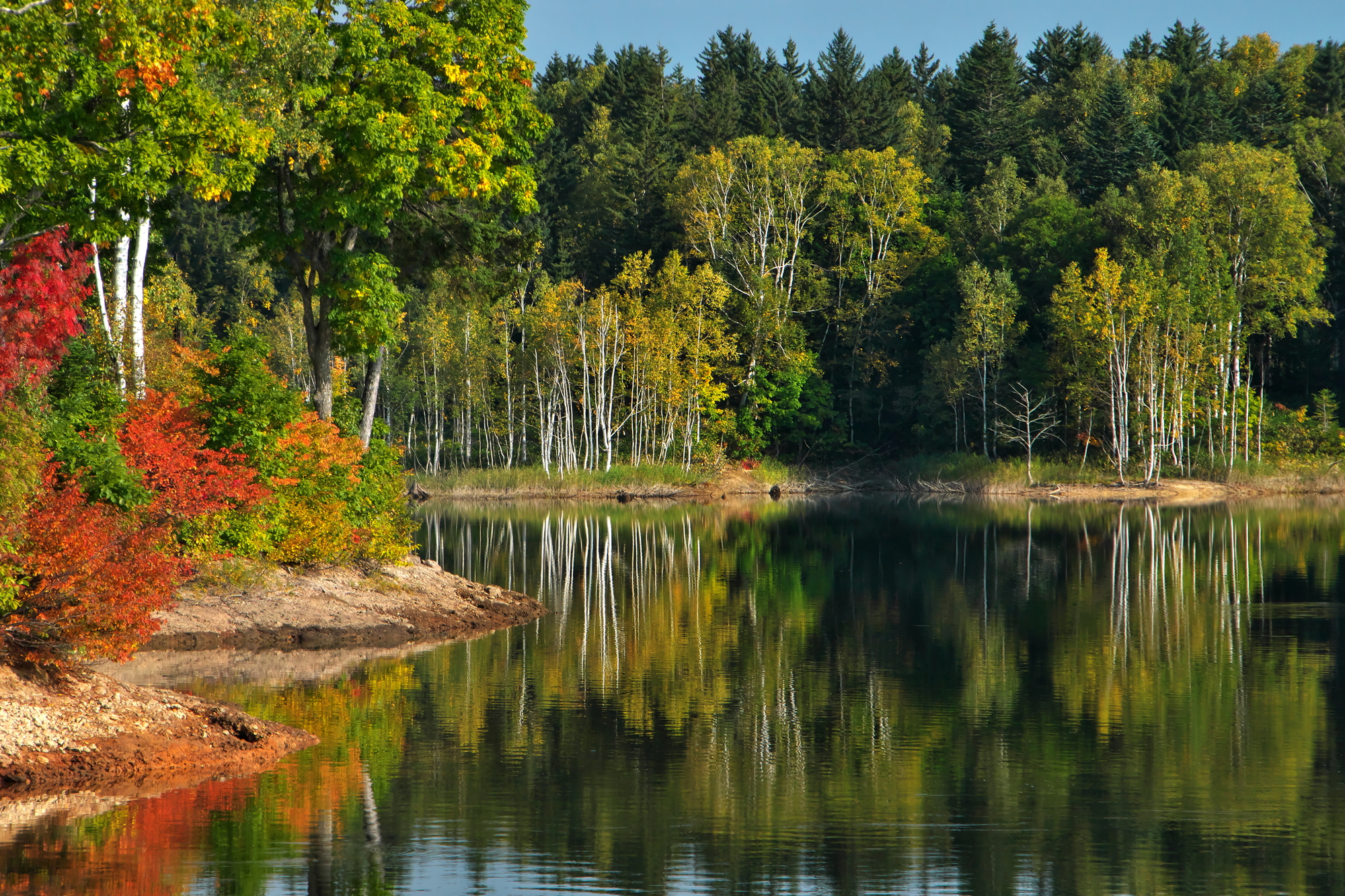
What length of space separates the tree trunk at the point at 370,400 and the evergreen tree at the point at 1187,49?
8604cm

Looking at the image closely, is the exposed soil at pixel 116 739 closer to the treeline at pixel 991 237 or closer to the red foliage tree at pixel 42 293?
the red foliage tree at pixel 42 293

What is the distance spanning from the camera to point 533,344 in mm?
74375

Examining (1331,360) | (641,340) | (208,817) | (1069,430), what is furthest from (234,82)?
(1331,360)

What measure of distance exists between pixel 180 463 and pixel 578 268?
2779 inches

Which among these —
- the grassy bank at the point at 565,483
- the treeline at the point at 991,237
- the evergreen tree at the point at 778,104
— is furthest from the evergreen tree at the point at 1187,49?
the grassy bank at the point at 565,483

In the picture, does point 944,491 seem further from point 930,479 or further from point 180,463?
point 180,463

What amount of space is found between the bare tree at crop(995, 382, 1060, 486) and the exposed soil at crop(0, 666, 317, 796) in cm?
6019

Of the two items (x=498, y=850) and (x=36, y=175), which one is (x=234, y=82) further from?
(x=498, y=850)

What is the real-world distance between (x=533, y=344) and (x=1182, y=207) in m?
34.9

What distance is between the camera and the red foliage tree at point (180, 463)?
19875 millimetres

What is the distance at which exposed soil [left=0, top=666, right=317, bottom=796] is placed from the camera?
12109 mm

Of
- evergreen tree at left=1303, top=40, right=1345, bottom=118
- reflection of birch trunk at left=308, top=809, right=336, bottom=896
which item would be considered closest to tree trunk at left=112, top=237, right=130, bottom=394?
reflection of birch trunk at left=308, top=809, right=336, bottom=896

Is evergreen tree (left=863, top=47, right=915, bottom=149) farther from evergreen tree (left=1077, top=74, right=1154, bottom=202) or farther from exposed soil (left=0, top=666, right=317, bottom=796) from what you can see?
exposed soil (left=0, top=666, right=317, bottom=796)

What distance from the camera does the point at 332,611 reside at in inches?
880
